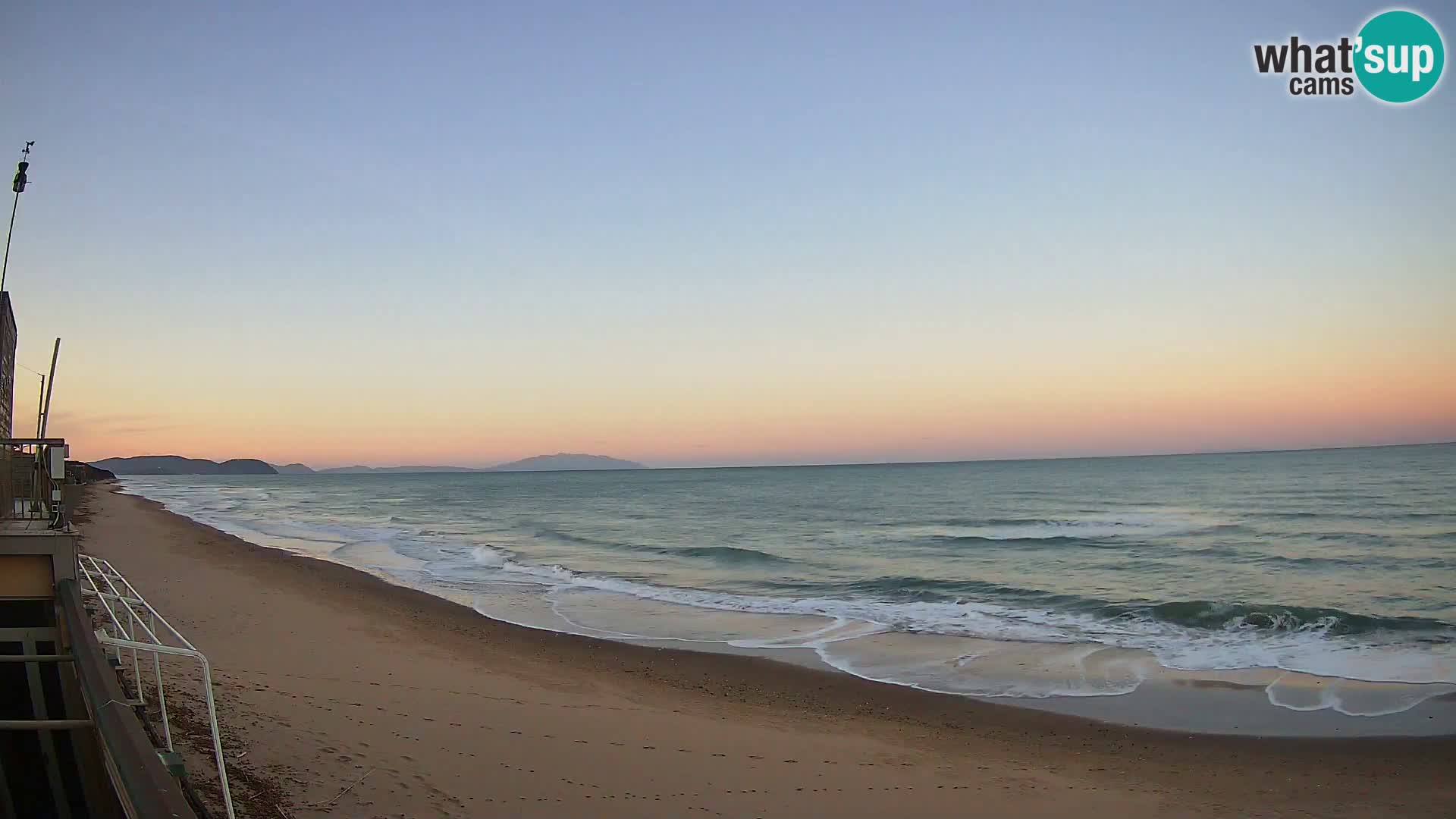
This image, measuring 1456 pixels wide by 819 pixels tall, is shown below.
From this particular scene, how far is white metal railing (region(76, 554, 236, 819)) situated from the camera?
489 cm

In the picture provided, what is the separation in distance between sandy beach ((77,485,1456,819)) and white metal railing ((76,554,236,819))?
1.64ft

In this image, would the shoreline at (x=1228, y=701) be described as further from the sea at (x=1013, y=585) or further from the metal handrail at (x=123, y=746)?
the metal handrail at (x=123, y=746)

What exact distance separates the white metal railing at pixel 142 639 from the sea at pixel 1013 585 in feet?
23.1

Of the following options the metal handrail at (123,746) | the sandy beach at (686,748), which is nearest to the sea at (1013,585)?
the sandy beach at (686,748)

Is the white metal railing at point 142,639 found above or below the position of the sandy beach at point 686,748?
above

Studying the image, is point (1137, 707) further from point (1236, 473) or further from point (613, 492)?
point (1236, 473)

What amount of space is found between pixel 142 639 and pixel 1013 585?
61.1 ft

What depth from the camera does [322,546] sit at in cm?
3356

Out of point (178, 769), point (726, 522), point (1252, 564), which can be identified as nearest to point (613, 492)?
point (726, 522)

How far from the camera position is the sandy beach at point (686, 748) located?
7453 millimetres

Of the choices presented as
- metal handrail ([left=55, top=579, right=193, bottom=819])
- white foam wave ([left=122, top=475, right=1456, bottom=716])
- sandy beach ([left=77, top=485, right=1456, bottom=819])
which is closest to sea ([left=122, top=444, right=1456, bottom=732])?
white foam wave ([left=122, top=475, right=1456, bottom=716])

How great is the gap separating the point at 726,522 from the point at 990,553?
791 inches

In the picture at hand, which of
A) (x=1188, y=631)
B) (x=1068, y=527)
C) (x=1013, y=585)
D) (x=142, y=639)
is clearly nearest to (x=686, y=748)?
(x=142, y=639)

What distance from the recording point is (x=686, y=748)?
9070 millimetres
